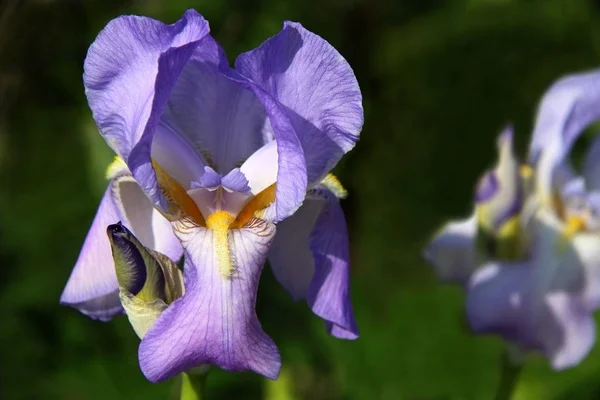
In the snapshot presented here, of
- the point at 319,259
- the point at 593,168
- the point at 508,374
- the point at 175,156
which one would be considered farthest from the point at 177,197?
the point at 593,168

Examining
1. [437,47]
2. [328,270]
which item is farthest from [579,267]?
[437,47]

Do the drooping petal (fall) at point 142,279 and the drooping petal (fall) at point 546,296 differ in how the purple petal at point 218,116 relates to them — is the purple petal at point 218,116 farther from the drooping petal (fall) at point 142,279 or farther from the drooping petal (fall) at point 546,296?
the drooping petal (fall) at point 546,296

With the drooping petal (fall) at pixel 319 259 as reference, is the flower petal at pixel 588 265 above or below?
below

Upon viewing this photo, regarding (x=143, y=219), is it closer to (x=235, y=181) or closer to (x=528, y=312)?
(x=235, y=181)

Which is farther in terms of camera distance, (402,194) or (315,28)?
(402,194)

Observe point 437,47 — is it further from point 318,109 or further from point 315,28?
point 318,109

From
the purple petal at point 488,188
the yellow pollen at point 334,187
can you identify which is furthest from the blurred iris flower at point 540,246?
the yellow pollen at point 334,187
